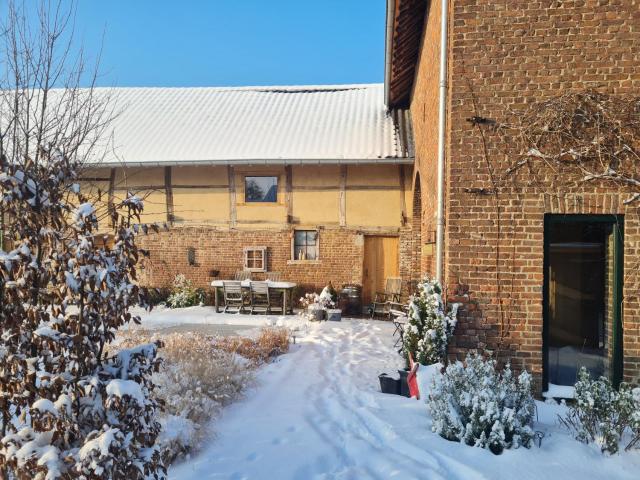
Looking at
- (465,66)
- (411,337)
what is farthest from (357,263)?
(465,66)

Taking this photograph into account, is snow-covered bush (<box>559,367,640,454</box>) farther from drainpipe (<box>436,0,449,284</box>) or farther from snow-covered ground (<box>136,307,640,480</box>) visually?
drainpipe (<box>436,0,449,284</box>)

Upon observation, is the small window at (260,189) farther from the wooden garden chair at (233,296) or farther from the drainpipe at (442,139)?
the drainpipe at (442,139)

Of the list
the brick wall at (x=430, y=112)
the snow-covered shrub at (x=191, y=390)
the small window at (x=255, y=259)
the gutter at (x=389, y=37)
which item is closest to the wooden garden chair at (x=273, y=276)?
the small window at (x=255, y=259)

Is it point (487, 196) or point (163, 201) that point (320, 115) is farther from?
point (487, 196)

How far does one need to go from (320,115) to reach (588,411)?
39.7 ft

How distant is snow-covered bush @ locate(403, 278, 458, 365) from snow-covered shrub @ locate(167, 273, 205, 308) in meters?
8.06

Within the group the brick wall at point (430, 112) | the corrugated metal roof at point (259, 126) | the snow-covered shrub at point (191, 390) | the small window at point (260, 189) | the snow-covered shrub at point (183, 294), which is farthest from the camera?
the small window at point (260, 189)

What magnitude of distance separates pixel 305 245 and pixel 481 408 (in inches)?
343

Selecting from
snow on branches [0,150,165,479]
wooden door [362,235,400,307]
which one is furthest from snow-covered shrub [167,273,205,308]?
snow on branches [0,150,165,479]

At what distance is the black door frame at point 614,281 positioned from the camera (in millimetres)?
4973

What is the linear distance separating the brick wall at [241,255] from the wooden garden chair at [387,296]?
466 mm

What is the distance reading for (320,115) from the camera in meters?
14.5

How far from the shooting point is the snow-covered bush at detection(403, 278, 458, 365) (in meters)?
5.03

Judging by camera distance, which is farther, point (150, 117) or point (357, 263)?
point (150, 117)
